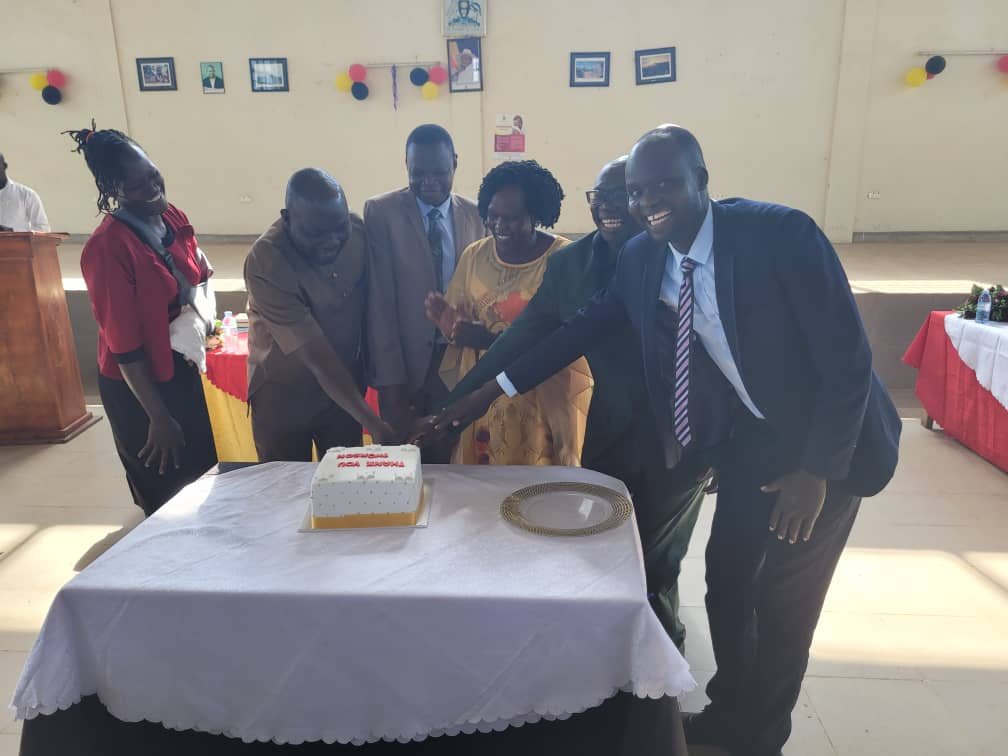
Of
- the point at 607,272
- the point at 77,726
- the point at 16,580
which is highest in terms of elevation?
the point at 607,272

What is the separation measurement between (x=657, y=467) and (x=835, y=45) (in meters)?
7.56

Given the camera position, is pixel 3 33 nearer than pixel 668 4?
No

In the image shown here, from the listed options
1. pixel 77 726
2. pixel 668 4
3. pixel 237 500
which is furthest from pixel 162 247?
pixel 668 4

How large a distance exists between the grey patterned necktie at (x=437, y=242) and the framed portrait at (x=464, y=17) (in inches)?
245

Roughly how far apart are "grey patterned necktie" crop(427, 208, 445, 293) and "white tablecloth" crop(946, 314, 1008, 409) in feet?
9.46

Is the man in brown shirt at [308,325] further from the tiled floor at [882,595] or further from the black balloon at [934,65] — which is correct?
the black balloon at [934,65]

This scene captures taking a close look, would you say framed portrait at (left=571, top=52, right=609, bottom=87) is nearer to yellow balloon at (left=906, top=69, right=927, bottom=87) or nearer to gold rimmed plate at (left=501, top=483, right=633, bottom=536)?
yellow balloon at (left=906, top=69, right=927, bottom=87)

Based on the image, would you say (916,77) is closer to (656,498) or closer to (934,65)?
(934,65)

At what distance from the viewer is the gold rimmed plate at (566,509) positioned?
4.37ft

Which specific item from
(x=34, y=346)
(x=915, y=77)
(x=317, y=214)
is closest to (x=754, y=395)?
(x=317, y=214)

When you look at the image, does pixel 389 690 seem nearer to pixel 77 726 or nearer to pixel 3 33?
pixel 77 726

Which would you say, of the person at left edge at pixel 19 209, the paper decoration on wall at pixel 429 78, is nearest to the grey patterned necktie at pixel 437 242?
the person at left edge at pixel 19 209

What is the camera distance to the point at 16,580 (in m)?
2.58

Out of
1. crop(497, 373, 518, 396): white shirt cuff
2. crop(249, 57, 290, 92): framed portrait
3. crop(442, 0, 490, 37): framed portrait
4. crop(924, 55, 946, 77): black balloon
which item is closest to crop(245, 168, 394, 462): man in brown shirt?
crop(497, 373, 518, 396): white shirt cuff
